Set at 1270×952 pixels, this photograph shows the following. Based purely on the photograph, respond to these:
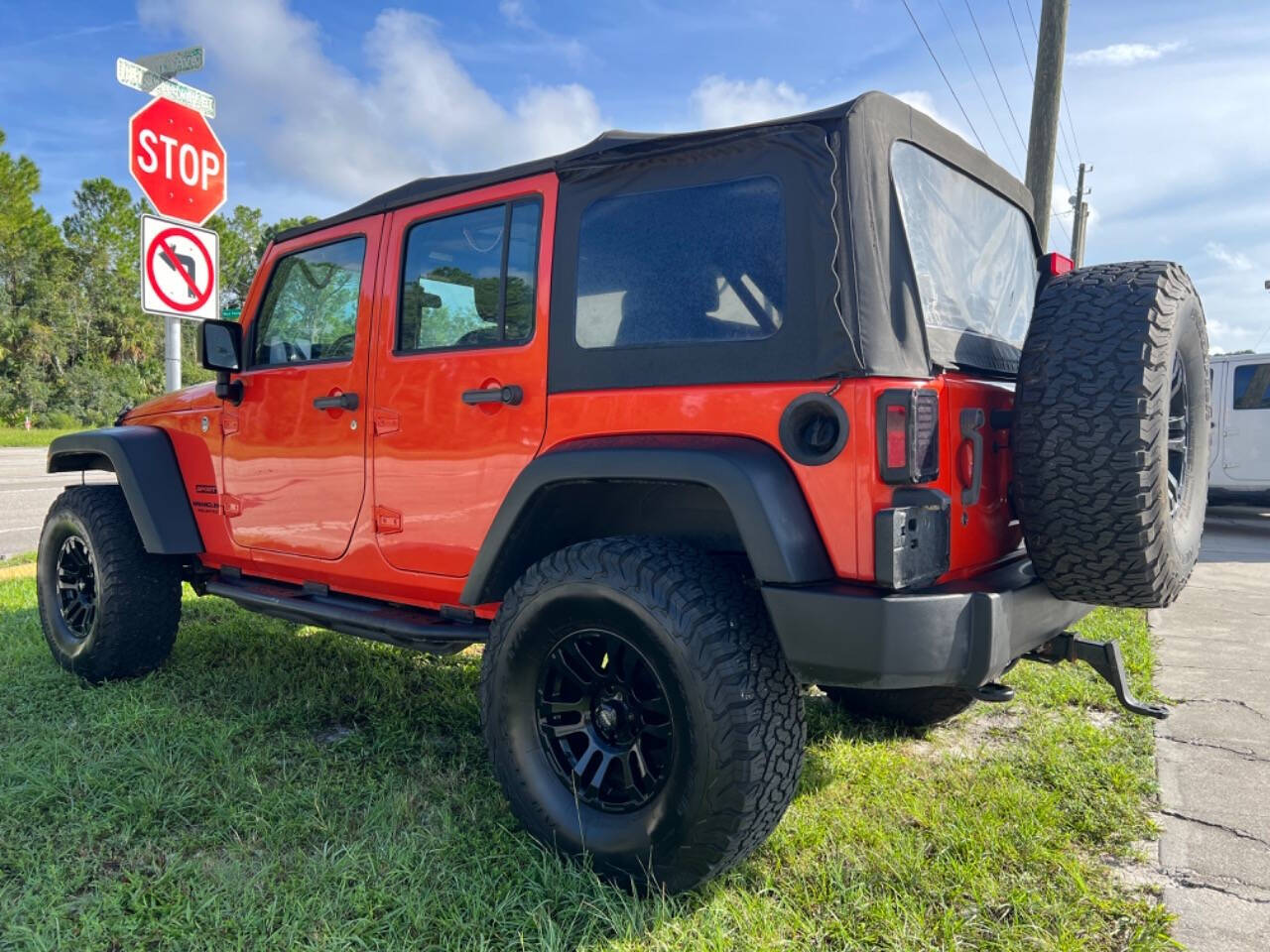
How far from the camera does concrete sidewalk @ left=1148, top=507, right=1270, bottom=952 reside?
88.5 inches

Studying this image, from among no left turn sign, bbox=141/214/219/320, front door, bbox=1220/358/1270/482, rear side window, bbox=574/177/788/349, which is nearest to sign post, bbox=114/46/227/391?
no left turn sign, bbox=141/214/219/320

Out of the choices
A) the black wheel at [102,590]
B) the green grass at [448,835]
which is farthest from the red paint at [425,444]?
the green grass at [448,835]

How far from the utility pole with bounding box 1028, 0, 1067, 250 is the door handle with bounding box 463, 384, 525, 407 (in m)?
7.14

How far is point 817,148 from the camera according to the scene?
218 cm

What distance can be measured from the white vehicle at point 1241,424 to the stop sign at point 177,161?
10375mm

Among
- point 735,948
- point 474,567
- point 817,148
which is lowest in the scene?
point 735,948

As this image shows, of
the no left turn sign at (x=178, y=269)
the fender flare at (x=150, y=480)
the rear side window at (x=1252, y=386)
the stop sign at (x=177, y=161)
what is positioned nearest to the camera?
the fender flare at (x=150, y=480)

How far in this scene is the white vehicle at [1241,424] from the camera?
1013 centimetres

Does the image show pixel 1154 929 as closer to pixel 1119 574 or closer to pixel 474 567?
pixel 1119 574

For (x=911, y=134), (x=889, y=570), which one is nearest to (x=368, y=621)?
(x=889, y=570)

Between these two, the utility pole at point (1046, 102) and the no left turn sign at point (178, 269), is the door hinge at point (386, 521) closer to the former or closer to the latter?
the no left turn sign at point (178, 269)

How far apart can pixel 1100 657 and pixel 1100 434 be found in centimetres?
80

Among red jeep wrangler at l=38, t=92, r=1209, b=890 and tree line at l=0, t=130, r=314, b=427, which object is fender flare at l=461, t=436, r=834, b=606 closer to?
red jeep wrangler at l=38, t=92, r=1209, b=890

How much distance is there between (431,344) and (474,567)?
2.76 feet
